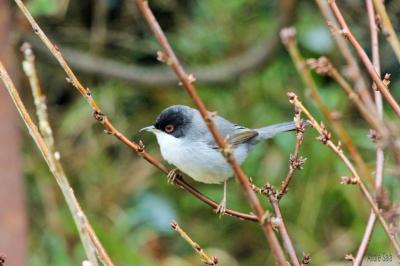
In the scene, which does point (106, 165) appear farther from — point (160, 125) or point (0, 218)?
point (160, 125)

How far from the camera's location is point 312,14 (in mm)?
6523

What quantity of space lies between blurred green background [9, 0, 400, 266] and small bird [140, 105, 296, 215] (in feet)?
6.19

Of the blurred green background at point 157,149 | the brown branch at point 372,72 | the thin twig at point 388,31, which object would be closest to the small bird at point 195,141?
the brown branch at point 372,72

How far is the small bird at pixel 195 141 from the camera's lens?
3.23 meters

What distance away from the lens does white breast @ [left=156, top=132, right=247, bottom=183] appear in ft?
10.5

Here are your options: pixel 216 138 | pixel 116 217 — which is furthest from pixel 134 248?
pixel 216 138

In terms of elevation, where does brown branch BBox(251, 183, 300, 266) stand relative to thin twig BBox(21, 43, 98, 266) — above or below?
below

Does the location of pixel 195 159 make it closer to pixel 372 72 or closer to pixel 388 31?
pixel 372 72

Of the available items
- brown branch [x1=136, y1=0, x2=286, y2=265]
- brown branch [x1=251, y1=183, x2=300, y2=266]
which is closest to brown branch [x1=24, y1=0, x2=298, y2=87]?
brown branch [x1=251, y1=183, x2=300, y2=266]

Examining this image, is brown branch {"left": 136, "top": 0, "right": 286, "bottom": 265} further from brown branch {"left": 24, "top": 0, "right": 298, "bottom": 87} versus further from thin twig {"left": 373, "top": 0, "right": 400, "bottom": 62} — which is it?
brown branch {"left": 24, "top": 0, "right": 298, "bottom": 87}

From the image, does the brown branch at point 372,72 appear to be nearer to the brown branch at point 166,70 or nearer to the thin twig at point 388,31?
the thin twig at point 388,31

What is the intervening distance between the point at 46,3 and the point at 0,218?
132cm

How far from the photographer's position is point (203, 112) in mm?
1428

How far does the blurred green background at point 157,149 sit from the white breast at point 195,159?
196 cm
